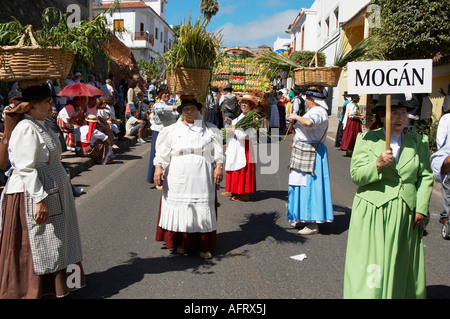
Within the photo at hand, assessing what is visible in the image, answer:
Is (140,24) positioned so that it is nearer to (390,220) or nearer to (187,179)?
(187,179)

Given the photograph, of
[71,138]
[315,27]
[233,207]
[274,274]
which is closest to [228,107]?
[233,207]

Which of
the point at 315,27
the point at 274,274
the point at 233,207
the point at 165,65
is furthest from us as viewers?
the point at 315,27

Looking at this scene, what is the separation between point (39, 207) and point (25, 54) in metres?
1.25

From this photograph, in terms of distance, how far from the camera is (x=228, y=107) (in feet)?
34.3

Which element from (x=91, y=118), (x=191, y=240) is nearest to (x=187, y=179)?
(x=191, y=240)

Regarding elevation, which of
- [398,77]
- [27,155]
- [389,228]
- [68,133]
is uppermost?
[398,77]

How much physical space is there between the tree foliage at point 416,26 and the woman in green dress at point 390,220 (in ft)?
27.2

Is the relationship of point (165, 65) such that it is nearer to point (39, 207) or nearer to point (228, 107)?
point (39, 207)

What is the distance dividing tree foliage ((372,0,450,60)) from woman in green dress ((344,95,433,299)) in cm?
828

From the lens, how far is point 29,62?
12.2 ft

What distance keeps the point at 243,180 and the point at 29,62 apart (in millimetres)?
4986

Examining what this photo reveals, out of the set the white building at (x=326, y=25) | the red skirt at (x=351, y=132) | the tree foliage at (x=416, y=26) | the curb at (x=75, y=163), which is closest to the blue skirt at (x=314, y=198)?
the curb at (x=75, y=163)

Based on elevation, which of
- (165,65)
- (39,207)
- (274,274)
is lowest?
(274,274)

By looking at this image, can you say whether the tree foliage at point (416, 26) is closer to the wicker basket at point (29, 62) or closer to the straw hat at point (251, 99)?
the straw hat at point (251, 99)
